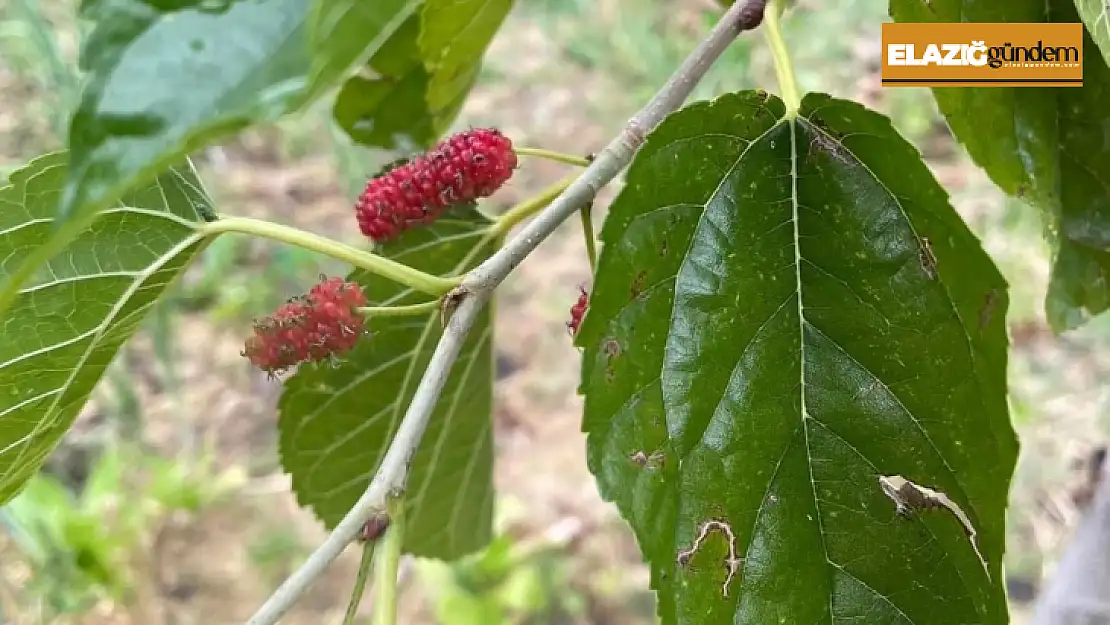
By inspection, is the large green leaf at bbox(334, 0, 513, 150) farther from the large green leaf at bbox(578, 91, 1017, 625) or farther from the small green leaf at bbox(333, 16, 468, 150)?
the large green leaf at bbox(578, 91, 1017, 625)

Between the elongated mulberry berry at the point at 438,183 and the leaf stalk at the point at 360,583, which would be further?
the elongated mulberry berry at the point at 438,183

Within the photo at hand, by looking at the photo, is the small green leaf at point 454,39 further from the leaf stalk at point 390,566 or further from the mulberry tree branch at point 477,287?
the leaf stalk at point 390,566

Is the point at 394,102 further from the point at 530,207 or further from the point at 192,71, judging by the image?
the point at 192,71

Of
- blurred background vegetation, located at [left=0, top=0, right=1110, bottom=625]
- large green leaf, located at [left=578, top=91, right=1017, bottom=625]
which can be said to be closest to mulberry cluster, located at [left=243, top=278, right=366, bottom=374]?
large green leaf, located at [left=578, top=91, right=1017, bottom=625]

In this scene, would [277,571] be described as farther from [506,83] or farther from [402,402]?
[506,83]

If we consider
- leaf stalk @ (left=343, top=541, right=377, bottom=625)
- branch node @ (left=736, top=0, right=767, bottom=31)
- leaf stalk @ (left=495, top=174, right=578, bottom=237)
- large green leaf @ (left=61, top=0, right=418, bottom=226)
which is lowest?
leaf stalk @ (left=343, top=541, right=377, bottom=625)

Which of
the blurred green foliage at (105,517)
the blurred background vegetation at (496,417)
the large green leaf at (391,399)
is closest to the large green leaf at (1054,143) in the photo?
the large green leaf at (391,399)

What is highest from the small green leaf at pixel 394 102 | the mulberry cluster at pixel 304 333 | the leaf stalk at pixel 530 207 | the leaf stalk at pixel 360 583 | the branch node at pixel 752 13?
the small green leaf at pixel 394 102

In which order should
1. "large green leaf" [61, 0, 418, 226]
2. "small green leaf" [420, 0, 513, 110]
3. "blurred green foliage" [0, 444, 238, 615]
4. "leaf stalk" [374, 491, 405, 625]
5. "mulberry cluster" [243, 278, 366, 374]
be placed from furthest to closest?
"blurred green foliage" [0, 444, 238, 615] → "small green leaf" [420, 0, 513, 110] → "mulberry cluster" [243, 278, 366, 374] → "leaf stalk" [374, 491, 405, 625] → "large green leaf" [61, 0, 418, 226]

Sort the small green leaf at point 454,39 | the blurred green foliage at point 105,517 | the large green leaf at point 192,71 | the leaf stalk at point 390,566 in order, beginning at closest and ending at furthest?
the large green leaf at point 192,71, the leaf stalk at point 390,566, the small green leaf at point 454,39, the blurred green foliage at point 105,517
